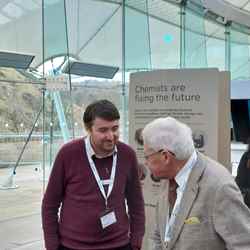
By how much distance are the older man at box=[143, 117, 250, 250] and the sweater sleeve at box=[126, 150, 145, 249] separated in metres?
0.90

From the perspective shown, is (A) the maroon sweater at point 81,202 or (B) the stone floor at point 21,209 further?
(B) the stone floor at point 21,209

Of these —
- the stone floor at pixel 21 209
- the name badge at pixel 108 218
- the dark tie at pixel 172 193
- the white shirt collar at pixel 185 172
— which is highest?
the white shirt collar at pixel 185 172

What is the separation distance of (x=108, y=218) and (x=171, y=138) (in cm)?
97

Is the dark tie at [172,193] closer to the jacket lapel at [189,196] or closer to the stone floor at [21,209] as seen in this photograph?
the jacket lapel at [189,196]

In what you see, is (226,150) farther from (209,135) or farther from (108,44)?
(108,44)

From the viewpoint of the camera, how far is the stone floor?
5840 mm

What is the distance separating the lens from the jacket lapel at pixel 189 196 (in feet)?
5.70

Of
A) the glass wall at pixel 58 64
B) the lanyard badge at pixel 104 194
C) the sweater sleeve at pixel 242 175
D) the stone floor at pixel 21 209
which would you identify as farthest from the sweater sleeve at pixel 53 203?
the glass wall at pixel 58 64

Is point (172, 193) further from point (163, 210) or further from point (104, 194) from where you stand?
point (104, 194)

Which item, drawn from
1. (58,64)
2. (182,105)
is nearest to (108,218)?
(182,105)

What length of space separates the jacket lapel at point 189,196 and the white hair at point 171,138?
0.22 ft

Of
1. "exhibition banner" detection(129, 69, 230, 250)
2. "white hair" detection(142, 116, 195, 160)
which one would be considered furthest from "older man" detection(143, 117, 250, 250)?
"exhibition banner" detection(129, 69, 230, 250)

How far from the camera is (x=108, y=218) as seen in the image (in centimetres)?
255

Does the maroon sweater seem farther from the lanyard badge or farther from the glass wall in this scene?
the glass wall
